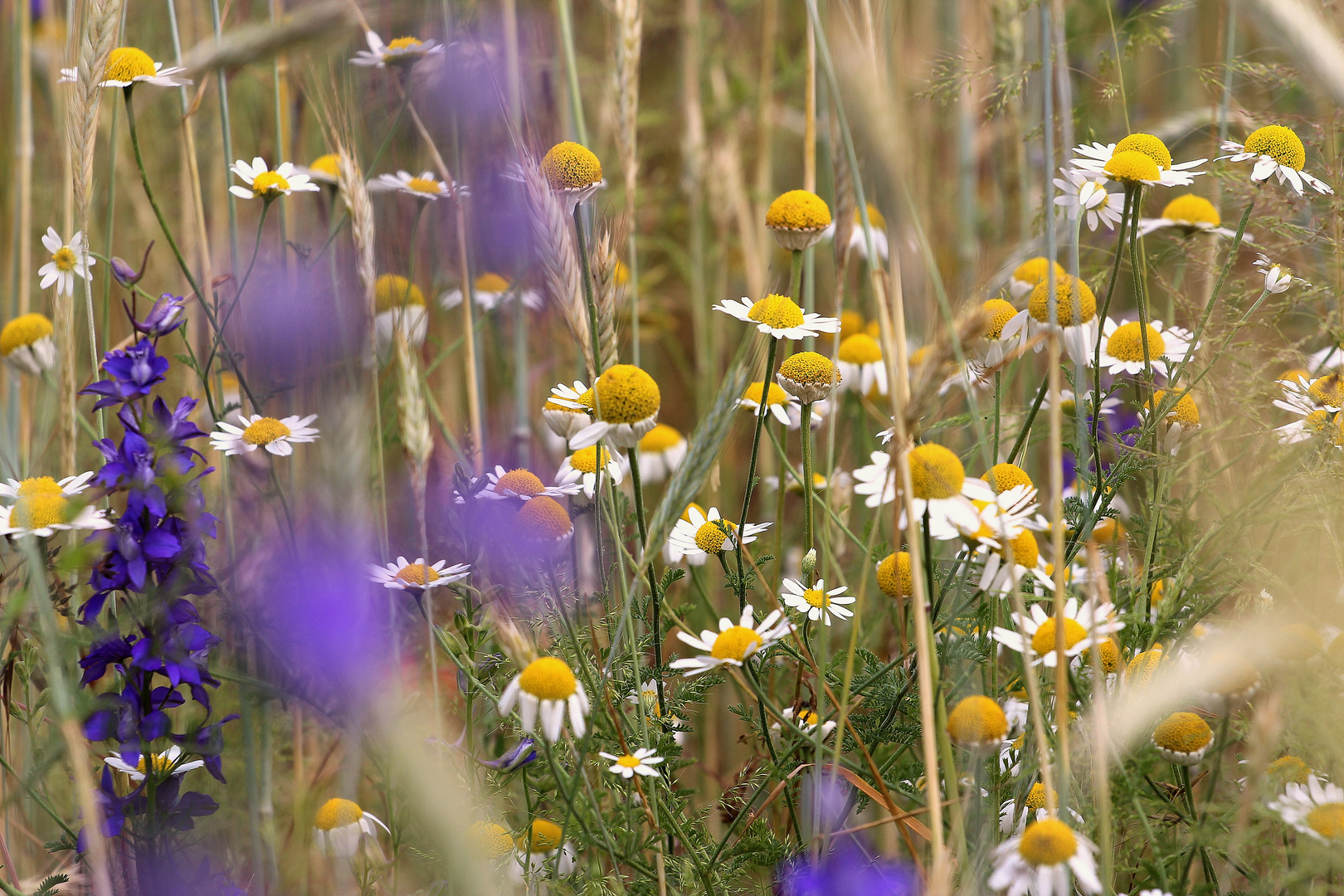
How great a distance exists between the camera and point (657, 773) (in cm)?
70

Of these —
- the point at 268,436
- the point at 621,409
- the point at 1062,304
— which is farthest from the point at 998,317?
the point at 268,436

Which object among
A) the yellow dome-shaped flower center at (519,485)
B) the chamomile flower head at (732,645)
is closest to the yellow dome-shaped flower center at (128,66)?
the yellow dome-shaped flower center at (519,485)

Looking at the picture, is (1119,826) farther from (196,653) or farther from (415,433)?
(196,653)

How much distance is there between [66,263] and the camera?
994mm

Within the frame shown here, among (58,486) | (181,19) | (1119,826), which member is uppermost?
(181,19)

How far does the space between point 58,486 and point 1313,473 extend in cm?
106

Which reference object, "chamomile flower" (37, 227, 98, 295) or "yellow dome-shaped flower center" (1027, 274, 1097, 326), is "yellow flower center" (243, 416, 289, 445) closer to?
"chamomile flower" (37, 227, 98, 295)

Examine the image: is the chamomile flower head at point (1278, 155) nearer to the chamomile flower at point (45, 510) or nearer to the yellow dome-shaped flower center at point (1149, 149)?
the yellow dome-shaped flower center at point (1149, 149)

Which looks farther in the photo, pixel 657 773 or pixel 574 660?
pixel 574 660

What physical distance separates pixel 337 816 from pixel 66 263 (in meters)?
0.62

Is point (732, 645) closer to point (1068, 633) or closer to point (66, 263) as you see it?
point (1068, 633)

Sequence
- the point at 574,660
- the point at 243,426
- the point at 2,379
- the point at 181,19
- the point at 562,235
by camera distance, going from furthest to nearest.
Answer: the point at 181,19
the point at 2,379
the point at 243,426
the point at 574,660
the point at 562,235

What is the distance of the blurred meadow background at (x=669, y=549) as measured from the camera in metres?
0.66

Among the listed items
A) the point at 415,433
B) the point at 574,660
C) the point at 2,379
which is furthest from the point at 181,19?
the point at 574,660
